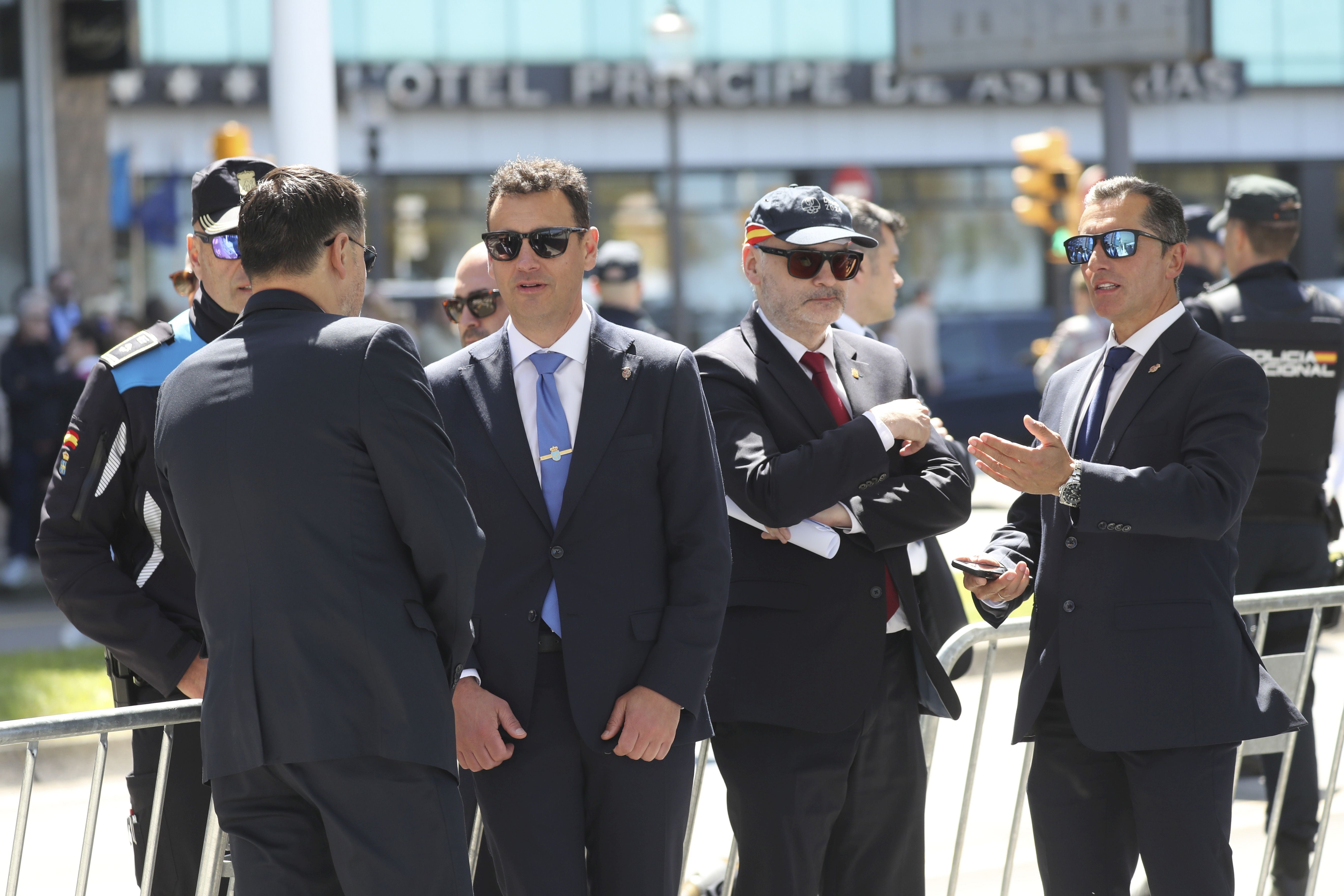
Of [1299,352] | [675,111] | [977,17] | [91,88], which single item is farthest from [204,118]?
[1299,352]

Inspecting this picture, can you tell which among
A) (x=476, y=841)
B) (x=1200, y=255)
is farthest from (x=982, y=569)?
(x=1200, y=255)

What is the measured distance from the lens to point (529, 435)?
11.6 feet

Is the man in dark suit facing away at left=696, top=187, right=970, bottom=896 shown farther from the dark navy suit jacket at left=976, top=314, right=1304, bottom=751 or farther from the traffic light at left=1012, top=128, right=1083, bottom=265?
the traffic light at left=1012, top=128, right=1083, bottom=265

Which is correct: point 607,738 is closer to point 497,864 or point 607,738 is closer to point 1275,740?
point 497,864

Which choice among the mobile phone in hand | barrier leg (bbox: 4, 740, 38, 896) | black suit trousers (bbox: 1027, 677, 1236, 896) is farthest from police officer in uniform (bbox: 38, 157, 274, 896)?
black suit trousers (bbox: 1027, 677, 1236, 896)

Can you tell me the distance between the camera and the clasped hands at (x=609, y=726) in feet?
10.9

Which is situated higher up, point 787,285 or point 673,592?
point 787,285

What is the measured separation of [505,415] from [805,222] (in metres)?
0.99

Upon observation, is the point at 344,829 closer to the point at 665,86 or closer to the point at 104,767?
the point at 104,767

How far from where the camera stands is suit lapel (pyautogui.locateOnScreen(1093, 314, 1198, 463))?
381cm

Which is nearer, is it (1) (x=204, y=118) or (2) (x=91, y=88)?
(2) (x=91, y=88)

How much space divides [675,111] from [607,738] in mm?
18994

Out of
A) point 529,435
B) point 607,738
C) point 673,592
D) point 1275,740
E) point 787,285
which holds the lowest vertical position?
point 1275,740

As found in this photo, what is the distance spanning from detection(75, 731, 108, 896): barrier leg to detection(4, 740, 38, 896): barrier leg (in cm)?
13
